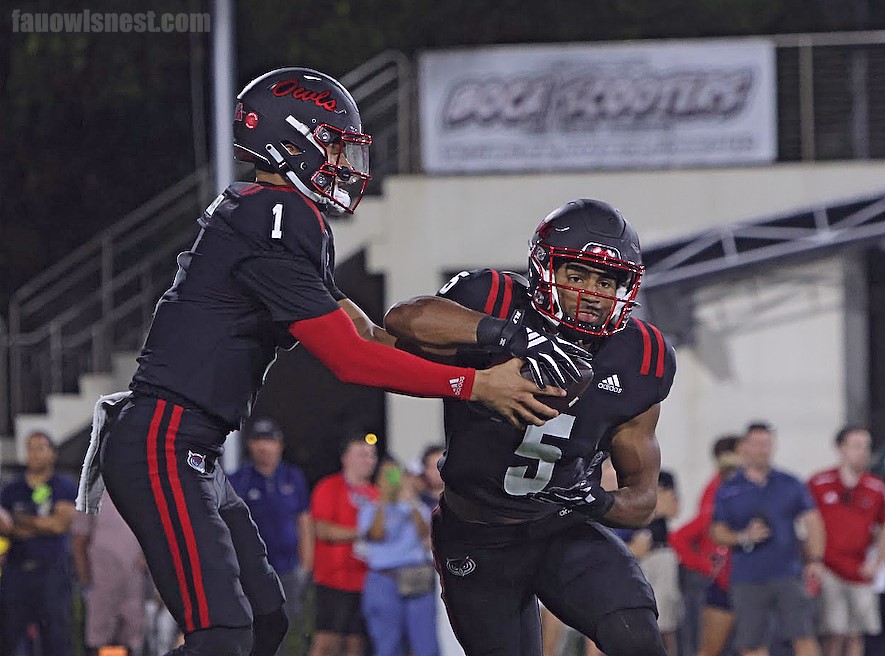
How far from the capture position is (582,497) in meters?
4.79

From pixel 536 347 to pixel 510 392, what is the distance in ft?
0.50

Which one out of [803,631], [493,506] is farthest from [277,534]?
[493,506]

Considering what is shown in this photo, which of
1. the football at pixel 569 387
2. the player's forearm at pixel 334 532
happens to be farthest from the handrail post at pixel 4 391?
the football at pixel 569 387

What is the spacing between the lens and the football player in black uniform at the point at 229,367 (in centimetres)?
423

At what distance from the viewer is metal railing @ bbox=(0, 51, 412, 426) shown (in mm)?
13203

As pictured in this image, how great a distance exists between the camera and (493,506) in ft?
16.0

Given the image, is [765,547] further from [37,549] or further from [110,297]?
[110,297]

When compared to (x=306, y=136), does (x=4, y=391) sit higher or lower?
lower

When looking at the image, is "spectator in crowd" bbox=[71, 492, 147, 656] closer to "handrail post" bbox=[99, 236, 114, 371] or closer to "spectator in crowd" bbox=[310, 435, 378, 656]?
"spectator in crowd" bbox=[310, 435, 378, 656]

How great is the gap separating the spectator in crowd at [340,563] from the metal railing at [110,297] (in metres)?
4.11

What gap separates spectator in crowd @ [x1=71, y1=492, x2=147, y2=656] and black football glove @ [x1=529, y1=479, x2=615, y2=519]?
497 centimetres

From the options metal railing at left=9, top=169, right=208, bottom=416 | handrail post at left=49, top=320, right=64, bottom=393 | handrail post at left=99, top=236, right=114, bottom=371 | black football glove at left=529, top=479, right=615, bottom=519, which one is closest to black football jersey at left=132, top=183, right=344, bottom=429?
black football glove at left=529, top=479, right=615, bottom=519

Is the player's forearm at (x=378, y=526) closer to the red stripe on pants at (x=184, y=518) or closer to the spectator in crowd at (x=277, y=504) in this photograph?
the spectator in crowd at (x=277, y=504)

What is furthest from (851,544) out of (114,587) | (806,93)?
(806,93)
